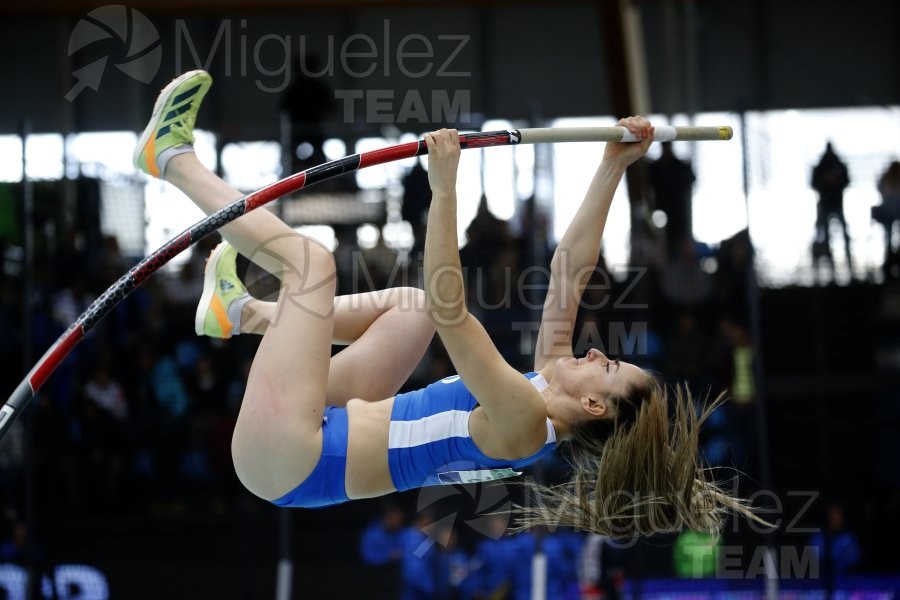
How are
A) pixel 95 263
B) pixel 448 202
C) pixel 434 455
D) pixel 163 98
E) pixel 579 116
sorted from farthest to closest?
1. pixel 579 116
2. pixel 95 263
3. pixel 163 98
4. pixel 434 455
5. pixel 448 202

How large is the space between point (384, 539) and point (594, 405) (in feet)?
12.5

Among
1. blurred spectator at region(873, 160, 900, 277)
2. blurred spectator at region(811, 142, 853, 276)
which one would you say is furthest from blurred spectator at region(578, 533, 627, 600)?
blurred spectator at region(873, 160, 900, 277)

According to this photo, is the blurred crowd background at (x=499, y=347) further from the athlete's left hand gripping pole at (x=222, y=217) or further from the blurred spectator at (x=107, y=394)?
the athlete's left hand gripping pole at (x=222, y=217)

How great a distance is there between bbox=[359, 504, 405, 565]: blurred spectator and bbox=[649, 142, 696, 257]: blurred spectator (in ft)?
8.59

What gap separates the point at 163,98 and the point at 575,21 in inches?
419

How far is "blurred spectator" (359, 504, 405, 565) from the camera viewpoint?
22.3 ft

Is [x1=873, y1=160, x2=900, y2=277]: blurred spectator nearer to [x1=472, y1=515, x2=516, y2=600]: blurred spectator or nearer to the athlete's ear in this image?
[x1=472, y1=515, x2=516, y2=600]: blurred spectator

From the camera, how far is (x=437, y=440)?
3352 mm

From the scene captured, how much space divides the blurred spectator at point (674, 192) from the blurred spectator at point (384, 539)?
2619 mm

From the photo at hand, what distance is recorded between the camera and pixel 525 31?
1368 cm

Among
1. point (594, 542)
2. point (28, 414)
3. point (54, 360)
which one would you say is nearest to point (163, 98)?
point (54, 360)

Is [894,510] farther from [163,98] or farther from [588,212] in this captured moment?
[163,98]

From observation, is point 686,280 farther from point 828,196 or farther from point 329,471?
point 329,471

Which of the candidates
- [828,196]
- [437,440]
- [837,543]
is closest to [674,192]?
[828,196]
